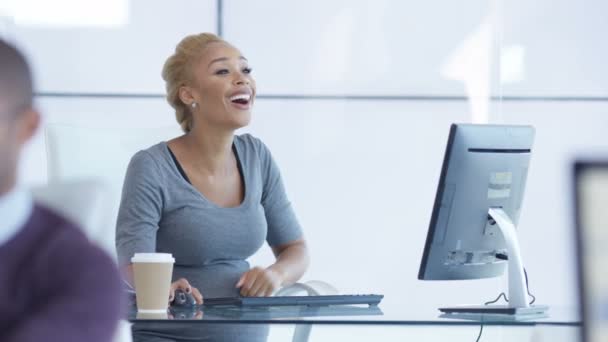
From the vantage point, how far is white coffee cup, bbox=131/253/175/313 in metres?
1.91

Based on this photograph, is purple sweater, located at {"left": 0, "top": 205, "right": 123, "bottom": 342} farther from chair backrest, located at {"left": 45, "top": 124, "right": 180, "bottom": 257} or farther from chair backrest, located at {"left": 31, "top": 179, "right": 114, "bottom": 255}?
chair backrest, located at {"left": 45, "top": 124, "right": 180, "bottom": 257}

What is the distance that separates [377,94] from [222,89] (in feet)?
4.87

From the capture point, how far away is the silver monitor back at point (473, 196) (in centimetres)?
207

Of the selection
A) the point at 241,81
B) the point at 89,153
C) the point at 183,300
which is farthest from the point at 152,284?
the point at 241,81

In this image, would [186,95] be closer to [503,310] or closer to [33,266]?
[503,310]

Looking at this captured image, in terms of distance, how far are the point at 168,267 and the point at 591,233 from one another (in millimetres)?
1245

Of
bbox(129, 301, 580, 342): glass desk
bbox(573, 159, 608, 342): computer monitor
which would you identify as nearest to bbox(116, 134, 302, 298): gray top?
bbox(129, 301, 580, 342): glass desk

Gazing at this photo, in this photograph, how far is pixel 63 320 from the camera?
0.83 m

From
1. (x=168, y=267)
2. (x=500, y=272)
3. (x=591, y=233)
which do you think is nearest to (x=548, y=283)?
(x=500, y=272)

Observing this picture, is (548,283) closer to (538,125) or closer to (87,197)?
(538,125)

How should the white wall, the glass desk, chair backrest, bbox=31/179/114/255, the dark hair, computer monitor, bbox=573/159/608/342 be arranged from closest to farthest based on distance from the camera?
computer monitor, bbox=573/159/608/342 → the dark hair → chair backrest, bbox=31/179/114/255 → the glass desk → the white wall

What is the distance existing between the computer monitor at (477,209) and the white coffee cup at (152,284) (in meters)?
0.55

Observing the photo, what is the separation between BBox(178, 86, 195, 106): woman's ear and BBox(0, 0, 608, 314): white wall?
1.25 m

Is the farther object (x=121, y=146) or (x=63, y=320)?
(x=121, y=146)
